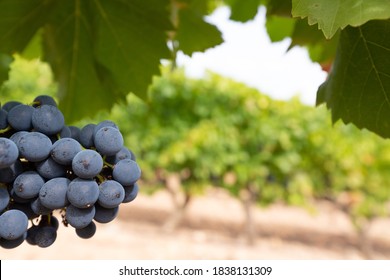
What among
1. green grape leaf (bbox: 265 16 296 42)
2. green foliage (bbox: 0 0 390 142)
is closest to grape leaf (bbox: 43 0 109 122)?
green foliage (bbox: 0 0 390 142)

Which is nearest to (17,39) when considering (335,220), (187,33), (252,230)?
(187,33)

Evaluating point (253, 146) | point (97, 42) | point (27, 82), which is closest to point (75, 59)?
point (97, 42)

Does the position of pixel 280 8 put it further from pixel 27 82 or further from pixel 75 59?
pixel 27 82

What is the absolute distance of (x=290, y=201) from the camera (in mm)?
8891

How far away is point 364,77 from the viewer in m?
0.92

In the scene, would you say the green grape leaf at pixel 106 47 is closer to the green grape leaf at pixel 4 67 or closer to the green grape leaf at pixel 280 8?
the green grape leaf at pixel 4 67

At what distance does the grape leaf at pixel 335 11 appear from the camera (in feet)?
2.14

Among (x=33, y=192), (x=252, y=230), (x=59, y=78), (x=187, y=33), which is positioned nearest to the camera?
(x=33, y=192)

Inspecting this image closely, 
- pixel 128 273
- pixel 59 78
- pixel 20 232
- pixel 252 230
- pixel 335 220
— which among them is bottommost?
pixel 20 232

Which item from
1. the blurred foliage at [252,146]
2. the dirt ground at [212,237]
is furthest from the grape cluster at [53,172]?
the blurred foliage at [252,146]

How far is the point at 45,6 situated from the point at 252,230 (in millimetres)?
7806

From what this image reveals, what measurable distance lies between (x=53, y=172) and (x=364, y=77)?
540 millimetres

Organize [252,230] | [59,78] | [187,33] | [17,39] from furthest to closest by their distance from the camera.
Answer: [252,230] < [187,33] < [59,78] < [17,39]

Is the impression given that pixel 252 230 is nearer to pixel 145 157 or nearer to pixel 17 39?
pixel 145 157
